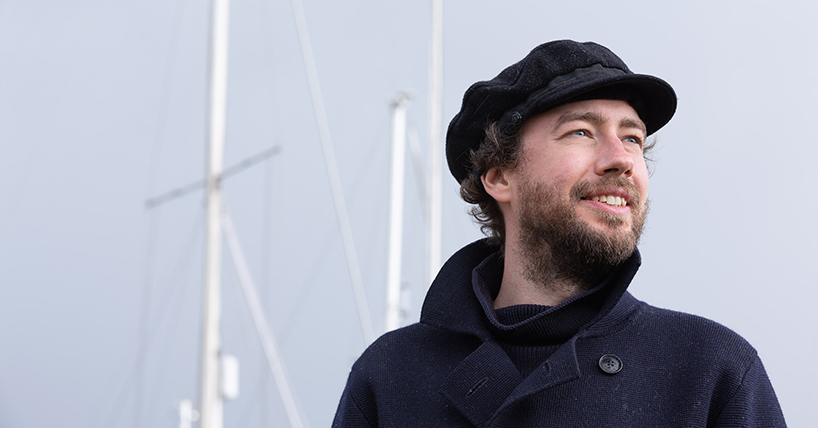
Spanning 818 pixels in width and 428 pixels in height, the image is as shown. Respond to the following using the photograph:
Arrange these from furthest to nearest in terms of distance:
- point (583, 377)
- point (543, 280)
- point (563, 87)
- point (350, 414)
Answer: point (350, 414), point (543, 280), point (563, 87), point (583, 377)

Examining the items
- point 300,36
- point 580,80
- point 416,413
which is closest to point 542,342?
point 416,413

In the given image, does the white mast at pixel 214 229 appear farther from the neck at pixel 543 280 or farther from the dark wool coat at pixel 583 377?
the neck at pixel 543 280

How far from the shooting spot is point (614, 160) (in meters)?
2.79

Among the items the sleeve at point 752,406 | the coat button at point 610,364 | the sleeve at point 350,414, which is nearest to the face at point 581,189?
the coat button at point 610,364

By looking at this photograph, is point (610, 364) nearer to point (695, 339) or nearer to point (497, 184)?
point (695, 339)

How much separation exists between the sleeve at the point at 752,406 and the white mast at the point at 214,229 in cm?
689

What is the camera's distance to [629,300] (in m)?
2.86

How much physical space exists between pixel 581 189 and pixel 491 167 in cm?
50

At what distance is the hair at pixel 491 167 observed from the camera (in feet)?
10.2

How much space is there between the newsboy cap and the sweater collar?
0.54 metres

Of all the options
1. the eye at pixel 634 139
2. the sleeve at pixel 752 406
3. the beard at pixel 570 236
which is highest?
the eye at pixel 634 139

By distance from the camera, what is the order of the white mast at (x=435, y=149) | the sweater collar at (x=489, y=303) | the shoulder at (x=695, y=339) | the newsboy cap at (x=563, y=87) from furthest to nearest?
the white mast at (x=435, y=149) → the newsboy cap at (x=563, y=87) → the sweater collar at (x=489, y=303) → the shoulder at (x=695, y=339)

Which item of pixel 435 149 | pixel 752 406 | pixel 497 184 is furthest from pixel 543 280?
pixel 435 149

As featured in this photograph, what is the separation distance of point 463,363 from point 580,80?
3.31 ft
